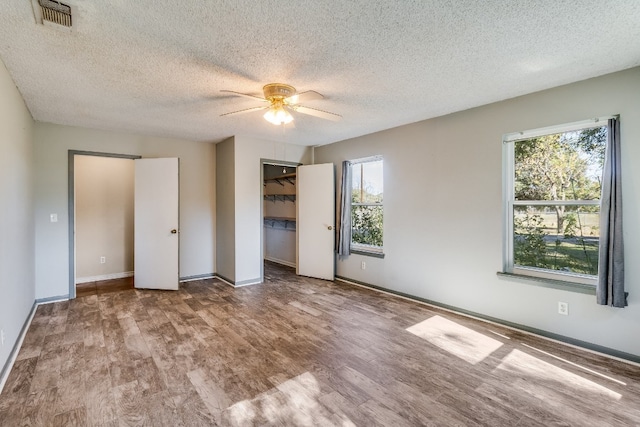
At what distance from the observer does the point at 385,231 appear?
180 inches

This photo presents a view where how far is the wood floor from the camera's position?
1910mm

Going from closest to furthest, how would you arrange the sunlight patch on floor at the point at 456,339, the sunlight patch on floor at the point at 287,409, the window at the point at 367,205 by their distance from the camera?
the sunlight patch on floor at the point at 287,409
the sunlight patch on floor at the point at 456,339
the window at the point at 367,205

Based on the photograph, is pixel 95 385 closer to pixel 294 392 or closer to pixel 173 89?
pixel 294 392

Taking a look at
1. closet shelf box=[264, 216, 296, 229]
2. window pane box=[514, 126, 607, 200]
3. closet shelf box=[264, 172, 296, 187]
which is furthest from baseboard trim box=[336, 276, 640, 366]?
closet shelf box=[264, 172, 296, 187]

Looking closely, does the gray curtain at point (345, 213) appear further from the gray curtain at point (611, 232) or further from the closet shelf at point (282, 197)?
the gray curtain at point (611, 232)

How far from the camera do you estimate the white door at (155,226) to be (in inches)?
187

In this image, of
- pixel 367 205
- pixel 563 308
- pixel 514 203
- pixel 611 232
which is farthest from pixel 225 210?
pixel 611 232

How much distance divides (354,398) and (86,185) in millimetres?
5598

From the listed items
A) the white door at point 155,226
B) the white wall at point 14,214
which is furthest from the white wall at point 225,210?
the white wall at point 14,214

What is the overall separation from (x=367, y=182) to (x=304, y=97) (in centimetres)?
245

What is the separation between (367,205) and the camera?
197 inches

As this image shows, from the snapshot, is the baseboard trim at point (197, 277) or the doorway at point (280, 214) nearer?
the baseboard trim at point (197, 277)

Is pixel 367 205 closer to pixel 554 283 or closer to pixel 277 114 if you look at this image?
pixel 277 114

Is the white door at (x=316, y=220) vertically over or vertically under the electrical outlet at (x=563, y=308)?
over
